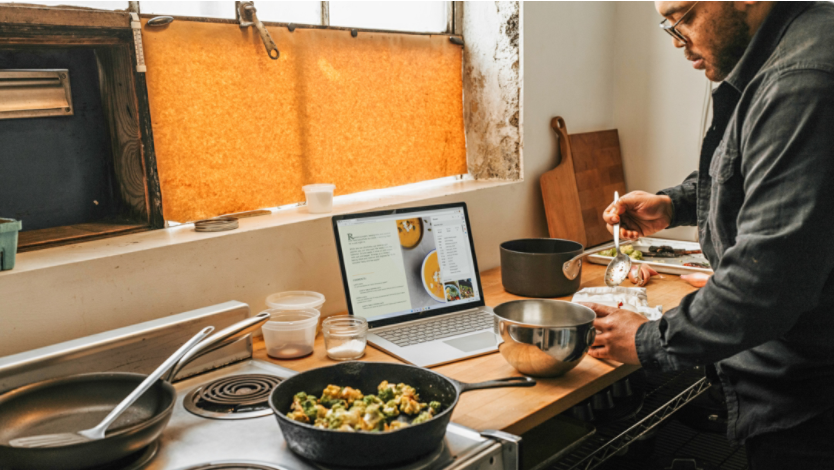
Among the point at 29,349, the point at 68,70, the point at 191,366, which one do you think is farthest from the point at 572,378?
the point at 68,70

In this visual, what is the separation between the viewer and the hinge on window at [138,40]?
1.51 metres

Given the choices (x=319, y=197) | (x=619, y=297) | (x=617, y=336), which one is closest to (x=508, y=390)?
(x=617, y=336)

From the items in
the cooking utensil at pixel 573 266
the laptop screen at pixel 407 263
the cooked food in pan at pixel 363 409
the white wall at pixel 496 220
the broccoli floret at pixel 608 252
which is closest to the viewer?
the cooked food in pan at pixel 363 409

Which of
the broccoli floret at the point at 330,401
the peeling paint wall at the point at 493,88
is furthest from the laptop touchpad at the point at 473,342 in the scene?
the peeling paint wall at the point at 493,88

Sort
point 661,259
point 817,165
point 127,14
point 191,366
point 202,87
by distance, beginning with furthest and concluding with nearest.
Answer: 1. point 661,259
2. point 202,87
3. point 127,14
4. point 191,366
5. point 817,165

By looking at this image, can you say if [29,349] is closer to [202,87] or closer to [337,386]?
[337,386]

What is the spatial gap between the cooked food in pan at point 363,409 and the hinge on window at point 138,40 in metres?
0.89

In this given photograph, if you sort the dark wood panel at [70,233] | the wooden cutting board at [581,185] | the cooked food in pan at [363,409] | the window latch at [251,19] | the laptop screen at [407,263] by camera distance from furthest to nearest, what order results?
the wooden cutting board at [581,185] < the window latch at [251,19] < the laptop screen at [407,263] < the dark wood panel at [70,233] < the cooked food in pan at [363,409]

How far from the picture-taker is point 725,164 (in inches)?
47.1

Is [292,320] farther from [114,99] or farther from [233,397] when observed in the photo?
[114,99]

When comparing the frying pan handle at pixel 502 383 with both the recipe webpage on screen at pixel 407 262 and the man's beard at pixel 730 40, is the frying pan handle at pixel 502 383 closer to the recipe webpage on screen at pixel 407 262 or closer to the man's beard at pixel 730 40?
the recipe webpage on screen at pixel 407 262

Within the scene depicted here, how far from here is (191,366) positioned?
1389 millimetres

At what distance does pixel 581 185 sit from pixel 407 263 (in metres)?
1.08

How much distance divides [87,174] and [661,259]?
180 cm
